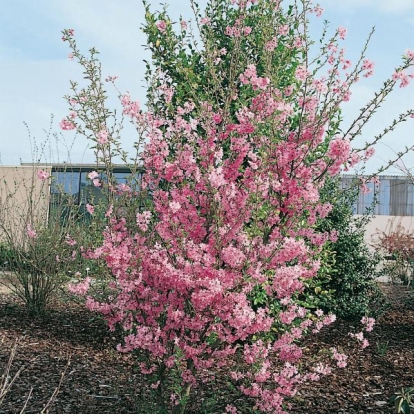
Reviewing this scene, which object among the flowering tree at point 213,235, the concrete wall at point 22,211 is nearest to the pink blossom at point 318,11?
the flowering tree at point 213,235

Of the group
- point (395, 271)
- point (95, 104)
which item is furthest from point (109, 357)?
point (395, 271)

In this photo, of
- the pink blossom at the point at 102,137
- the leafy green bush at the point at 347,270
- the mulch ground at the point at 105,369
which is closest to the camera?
the pink blossom at the point at 102,137

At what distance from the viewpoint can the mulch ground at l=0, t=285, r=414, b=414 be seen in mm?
4449

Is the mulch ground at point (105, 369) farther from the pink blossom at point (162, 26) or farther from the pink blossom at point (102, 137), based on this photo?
the pink blossom at point (162, 26)

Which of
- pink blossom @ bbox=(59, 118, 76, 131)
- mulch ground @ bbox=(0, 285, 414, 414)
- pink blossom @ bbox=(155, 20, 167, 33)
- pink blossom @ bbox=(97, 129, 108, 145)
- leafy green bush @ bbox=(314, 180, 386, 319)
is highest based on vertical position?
pink blossom @ bbox=(155, 20, 167, 33)

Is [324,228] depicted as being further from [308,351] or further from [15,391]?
[15,391]

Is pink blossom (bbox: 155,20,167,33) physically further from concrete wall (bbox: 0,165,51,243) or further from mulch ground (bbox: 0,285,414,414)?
mulch ground (bbox: 0,285,414,414)

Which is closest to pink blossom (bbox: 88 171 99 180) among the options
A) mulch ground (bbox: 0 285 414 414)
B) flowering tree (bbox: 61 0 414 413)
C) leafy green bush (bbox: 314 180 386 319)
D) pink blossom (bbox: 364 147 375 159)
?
flowering tree (bbox: 61 0 414 413)

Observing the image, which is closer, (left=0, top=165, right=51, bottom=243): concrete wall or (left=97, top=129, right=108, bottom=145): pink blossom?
(left=97, top=129, right=108, bottom=145): pink blossom

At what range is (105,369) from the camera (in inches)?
204

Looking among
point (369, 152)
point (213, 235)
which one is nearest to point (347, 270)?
point (369, 152)

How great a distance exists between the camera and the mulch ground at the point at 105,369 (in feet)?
14.6

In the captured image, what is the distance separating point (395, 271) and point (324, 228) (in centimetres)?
493

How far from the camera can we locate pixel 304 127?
158 inches
